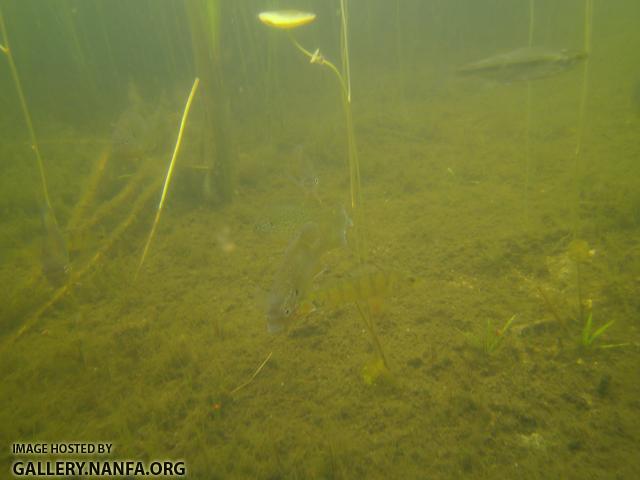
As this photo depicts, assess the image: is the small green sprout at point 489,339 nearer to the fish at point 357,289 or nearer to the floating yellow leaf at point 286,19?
the fish at point 357,289

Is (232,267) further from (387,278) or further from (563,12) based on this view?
(563,12)

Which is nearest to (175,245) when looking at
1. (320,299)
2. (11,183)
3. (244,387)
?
(244,387)

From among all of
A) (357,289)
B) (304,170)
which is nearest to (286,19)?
(357,289)

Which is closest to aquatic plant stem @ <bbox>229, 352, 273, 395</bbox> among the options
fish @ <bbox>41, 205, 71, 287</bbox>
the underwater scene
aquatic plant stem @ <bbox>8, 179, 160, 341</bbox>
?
the underwater scene

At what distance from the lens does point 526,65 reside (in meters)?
3.05

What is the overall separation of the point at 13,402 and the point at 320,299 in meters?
2.93

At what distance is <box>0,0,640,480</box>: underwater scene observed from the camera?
242 cm

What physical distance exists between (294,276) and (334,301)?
393 mm

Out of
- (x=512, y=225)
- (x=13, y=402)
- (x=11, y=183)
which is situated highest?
(x=11, y=183)

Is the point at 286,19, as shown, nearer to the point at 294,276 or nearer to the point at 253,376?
the point at 294,276

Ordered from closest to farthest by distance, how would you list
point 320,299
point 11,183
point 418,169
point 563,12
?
point 320,299 → point 418,169 → point 11,183 → point 563,12

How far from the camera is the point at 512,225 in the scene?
4758mm

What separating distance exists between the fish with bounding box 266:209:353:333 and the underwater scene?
17mm

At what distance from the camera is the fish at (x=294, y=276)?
2385mm
